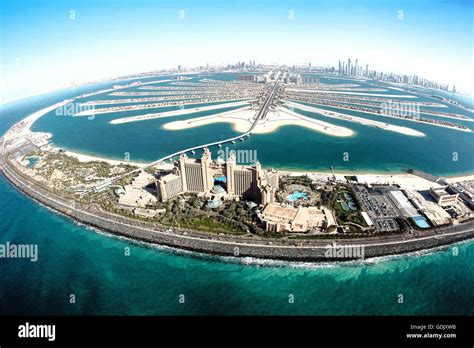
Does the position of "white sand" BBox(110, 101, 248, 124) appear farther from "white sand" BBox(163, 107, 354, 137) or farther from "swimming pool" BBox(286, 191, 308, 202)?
"swimming pool" BBox(286, 191, 308, 202)

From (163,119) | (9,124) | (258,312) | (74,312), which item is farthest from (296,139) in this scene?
(9,124)

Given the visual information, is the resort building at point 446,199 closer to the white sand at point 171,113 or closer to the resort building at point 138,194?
the resort building at point 138,194

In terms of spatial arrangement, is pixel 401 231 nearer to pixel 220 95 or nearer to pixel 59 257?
pixel 59 257
